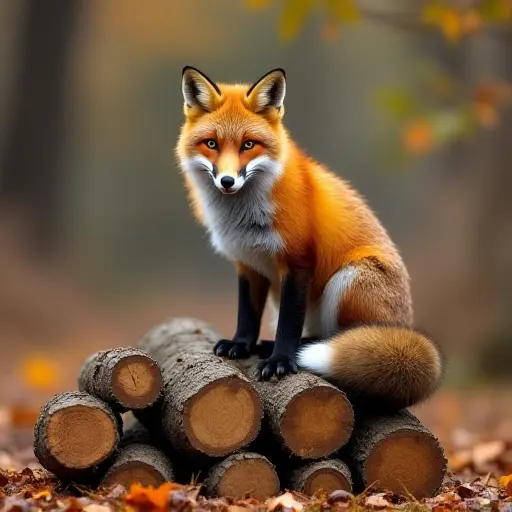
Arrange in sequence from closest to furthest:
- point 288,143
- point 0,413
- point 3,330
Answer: point 288,143, point 0,413, point 3,330

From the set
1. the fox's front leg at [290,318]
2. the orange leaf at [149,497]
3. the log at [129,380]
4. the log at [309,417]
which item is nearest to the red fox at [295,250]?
the fox's front leg at [290,318]

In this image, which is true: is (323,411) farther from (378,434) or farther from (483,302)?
(483,302)

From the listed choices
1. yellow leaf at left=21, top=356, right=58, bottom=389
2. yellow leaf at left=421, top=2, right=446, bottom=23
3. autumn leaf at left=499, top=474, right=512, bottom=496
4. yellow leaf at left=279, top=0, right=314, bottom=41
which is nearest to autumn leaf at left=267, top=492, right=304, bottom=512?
autumn leaf at left=499, top=474, right=512, bottom=496

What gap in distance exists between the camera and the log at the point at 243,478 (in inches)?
164

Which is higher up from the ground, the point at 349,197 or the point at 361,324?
the point at 349,197

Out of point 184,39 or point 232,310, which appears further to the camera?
point 184,39

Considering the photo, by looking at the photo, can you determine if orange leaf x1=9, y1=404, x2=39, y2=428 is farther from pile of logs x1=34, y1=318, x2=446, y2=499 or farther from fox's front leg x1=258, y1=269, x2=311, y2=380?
fox's front leg x1=258, y1=269, x2=311, y2=380

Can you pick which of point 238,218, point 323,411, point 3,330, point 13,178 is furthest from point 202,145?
point 13,178

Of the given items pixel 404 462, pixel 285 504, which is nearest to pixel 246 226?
pixel 404 462

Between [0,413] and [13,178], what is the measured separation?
7.63 meters

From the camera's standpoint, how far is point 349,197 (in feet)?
17.6

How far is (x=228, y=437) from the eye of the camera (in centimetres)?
423

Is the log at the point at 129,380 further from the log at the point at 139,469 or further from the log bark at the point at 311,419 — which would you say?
the log bark at the point at 311,419

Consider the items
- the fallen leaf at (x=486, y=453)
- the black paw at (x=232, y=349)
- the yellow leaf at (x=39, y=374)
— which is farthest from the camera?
the yellow leaf at (x=39, y=374)
